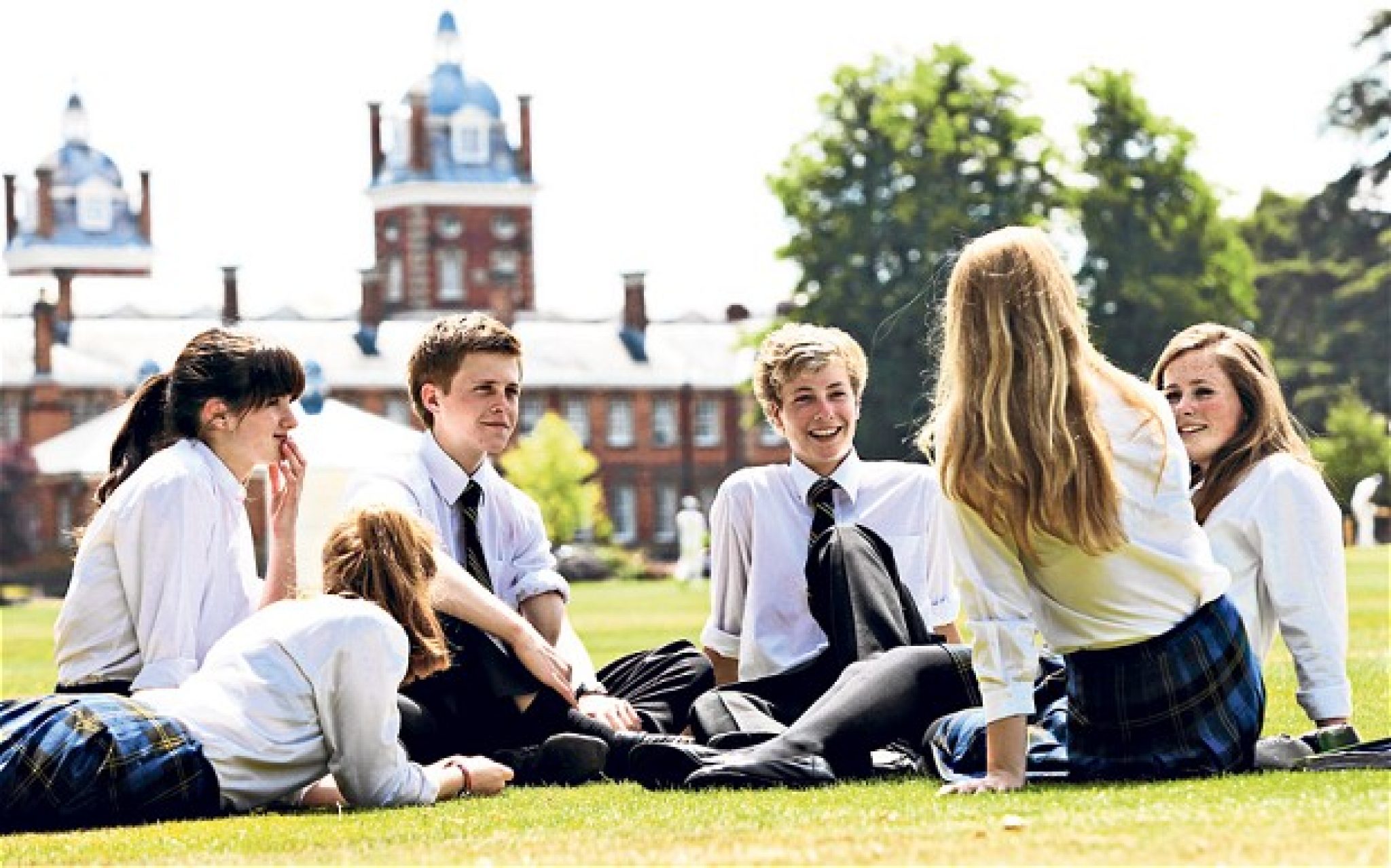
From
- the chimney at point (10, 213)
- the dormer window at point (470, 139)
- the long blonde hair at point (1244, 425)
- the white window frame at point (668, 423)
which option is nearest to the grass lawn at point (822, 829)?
the long blonde hair at point (1244, 425)

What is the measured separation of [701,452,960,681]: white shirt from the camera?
9.37 metres

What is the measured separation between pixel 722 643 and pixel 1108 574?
2.36 metres

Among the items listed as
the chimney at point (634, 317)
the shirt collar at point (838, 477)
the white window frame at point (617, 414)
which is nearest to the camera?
the shirt collar at point (838, 477)

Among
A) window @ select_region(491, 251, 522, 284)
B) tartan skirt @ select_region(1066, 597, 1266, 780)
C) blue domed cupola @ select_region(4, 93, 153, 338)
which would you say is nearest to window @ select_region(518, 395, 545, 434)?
window @ select_region(491, 251, 522, 284)

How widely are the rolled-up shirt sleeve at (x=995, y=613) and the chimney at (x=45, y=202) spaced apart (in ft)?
395

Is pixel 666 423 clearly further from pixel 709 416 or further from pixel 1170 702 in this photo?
pixel 1170 702

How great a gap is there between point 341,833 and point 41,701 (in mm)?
1067

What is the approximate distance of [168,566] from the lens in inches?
329

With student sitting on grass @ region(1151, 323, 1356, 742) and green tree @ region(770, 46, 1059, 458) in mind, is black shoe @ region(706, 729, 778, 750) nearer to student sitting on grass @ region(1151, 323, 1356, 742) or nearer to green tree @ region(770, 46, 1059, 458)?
student sitting on grass @ region(1151, 323, 1356, 742)

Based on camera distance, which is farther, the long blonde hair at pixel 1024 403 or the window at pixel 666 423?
the window at pixel 666 423

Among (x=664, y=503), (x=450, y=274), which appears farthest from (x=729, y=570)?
(x=450, y=274)

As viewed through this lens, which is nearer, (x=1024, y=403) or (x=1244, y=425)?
(x=1024, y=403)

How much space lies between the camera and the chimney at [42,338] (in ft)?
301

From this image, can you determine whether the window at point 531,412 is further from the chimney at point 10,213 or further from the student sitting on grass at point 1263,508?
the student sitting on grass at point 1263,508
